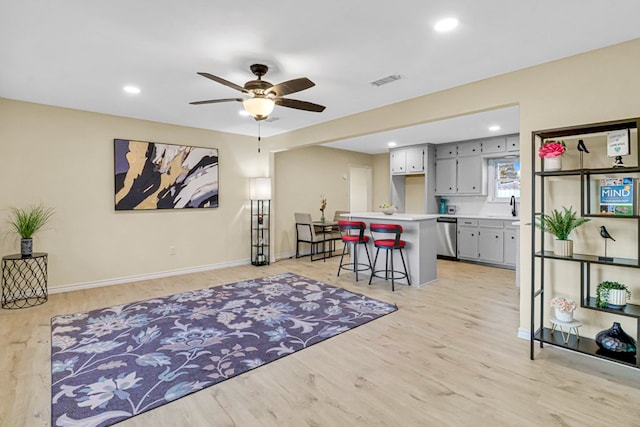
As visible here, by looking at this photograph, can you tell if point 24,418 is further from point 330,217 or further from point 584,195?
point 330,217

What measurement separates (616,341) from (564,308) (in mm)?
370

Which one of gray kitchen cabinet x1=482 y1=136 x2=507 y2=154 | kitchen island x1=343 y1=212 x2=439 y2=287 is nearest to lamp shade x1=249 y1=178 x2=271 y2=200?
kitchen island x1=343 y1=212 x2=439 y2=287

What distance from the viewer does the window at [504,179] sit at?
248 inches

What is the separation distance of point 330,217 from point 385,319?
15.4 ft

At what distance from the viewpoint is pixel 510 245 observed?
5879 millimetres

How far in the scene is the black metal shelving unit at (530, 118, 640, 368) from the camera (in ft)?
7.63

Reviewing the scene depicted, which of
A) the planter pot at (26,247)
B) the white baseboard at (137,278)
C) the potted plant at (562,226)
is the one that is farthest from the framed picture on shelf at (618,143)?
the planter pot at (26,247)

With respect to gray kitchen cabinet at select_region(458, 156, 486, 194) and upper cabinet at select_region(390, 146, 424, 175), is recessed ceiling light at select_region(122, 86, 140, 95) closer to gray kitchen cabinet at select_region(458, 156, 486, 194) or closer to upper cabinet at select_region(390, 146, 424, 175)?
upper cabinet at select_region(390, 146, 424, 175)

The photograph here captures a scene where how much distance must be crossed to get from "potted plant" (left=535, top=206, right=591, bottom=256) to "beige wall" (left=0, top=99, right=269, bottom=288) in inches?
196

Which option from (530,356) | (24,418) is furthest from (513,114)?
(24,418)

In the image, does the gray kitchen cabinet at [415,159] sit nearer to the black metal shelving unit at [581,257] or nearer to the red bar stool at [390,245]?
the red bar stool at [390,245]

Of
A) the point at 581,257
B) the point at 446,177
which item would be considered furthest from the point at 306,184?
the point at 581,257

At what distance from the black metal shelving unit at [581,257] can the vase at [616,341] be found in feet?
0.15

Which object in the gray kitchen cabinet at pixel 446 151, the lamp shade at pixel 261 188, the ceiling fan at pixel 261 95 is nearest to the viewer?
the ceiling fan at pixel 261 95
